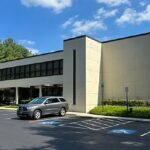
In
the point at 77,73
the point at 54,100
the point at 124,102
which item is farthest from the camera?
the point at 77,73

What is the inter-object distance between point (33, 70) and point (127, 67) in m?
13.1

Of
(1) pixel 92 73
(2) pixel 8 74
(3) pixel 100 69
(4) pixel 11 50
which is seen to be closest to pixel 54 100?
(1) pixel 92 73

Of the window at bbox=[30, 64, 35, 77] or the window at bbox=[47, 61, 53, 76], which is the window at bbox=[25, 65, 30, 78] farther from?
the window at bbox=[47, 61, 53, 76]

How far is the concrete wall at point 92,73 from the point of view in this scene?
101ft

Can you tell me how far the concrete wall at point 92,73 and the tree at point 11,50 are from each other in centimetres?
3787

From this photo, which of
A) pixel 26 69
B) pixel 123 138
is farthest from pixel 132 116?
pixel 26 69

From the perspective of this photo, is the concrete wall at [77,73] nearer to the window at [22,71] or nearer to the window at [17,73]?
the window at [22,71]

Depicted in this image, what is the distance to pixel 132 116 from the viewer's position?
25797mm

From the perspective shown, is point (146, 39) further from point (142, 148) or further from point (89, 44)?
point (142, 148)

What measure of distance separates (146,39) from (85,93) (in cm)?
801

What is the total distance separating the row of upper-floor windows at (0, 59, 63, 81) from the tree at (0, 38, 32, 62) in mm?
23044

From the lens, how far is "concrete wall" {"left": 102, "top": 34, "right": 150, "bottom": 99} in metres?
30.8

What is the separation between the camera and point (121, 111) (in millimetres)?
27453

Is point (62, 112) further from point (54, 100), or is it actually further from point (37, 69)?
point (37, 69)
